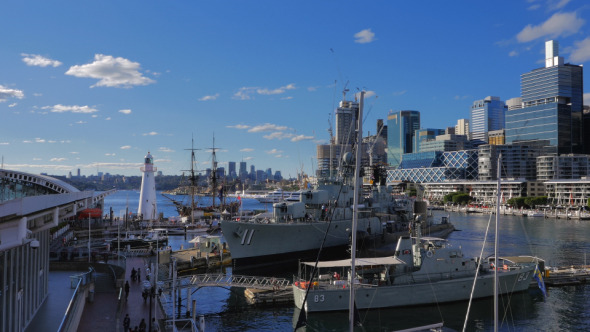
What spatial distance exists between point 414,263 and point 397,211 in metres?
33.8

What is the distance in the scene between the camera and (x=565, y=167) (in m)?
176

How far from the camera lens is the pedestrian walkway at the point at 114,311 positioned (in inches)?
800

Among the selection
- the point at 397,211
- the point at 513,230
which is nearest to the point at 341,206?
the point at 397,211

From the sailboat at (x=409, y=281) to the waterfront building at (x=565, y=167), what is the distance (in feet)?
530

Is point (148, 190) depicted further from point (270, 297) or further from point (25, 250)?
point (25, 250)

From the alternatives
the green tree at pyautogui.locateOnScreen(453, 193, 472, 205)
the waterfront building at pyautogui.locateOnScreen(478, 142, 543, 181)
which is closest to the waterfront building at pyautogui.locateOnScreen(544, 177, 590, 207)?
the green tree at pyautogui.locateOnScreen(453, 193, 472, 205)

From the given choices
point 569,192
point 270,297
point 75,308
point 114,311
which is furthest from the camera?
point 569,192

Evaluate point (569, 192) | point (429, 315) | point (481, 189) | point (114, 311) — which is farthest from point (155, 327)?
point (481, 189)

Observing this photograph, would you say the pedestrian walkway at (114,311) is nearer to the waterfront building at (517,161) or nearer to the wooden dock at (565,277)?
the wooden dock at (565,277)

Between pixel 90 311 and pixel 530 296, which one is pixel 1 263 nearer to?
pixel 90 311

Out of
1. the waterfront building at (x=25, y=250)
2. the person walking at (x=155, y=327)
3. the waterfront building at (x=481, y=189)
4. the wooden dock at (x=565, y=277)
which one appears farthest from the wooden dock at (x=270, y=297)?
the waterfront building at (x=481, y=189)

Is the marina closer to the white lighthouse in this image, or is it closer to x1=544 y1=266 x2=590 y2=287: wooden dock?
x1=544 y1=266 x2=590 y2=287: wooden dock

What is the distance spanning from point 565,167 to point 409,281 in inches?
6831

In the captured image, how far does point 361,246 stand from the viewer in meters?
52.4
